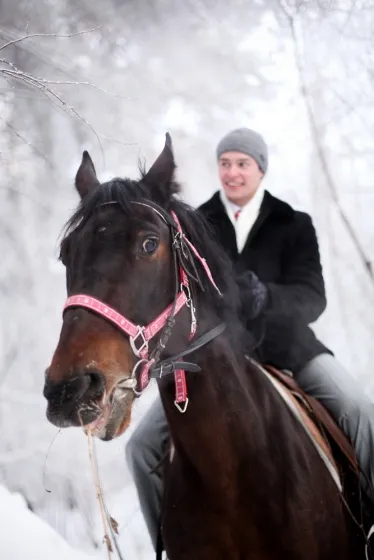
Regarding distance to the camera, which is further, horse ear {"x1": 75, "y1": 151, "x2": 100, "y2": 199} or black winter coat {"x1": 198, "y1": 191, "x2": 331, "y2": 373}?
black winter coat {"x1": 198, "y1": 191, "x2": 331, "y2": 373}

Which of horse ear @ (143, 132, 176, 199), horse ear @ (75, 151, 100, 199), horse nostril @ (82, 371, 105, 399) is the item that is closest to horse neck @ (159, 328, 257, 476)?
horse nostril @ (82, 371, 105, 399)

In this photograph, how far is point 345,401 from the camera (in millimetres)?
2074

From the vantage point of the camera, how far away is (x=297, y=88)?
4.82 m

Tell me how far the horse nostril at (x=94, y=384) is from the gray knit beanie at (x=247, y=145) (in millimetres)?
1354

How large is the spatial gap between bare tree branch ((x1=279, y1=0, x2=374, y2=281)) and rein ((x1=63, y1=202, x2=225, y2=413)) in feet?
11.5

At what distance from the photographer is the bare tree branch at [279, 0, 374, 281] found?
185 inches

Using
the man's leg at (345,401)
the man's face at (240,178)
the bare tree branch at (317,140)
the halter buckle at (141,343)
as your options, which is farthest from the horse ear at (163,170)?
the bare tree branch at (317,140)

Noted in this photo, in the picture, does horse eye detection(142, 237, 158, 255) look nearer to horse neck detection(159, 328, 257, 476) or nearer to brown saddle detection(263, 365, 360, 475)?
horse neck detection(159, 328, 257, 476)

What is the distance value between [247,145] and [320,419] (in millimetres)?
1151

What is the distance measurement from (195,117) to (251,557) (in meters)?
3.68

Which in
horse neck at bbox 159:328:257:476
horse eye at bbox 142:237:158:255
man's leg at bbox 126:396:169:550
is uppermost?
horse eye at bbox 142:237:158:255

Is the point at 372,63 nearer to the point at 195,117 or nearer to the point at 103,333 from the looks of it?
the point at 195,117

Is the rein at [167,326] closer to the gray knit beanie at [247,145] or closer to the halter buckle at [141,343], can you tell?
the halter buckle at [141,343]

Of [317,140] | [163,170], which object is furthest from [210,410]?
[317,140]
